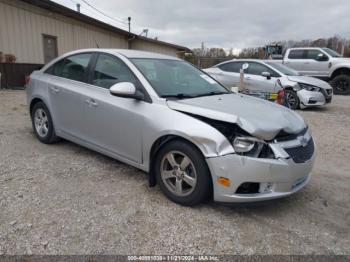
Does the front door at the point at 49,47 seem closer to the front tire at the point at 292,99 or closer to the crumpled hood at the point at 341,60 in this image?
the front tire at the point at 292,99

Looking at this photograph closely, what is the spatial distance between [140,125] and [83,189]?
37.4 inches

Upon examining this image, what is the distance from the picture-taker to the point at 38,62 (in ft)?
40.5

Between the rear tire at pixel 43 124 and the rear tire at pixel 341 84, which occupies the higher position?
the rear tire at pixel 341 84

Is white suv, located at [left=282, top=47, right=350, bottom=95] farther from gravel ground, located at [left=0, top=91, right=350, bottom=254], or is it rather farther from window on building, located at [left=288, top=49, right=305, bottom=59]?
gravel ground, located at [left=0, top=91, right=350, bottom=254]

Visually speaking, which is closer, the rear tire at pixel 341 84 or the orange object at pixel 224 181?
the orange object at pixel 224 181

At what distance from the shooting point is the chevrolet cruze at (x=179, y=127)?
2.67m

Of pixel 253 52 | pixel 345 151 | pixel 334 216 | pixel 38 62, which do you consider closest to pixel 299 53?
pixel 345 151

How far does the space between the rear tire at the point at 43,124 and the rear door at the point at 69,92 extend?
0.19m

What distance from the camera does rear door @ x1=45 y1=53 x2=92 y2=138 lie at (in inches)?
156


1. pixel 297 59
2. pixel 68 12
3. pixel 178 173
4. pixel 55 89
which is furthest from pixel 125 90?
pixel 297 59

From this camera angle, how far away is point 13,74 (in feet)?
35.2

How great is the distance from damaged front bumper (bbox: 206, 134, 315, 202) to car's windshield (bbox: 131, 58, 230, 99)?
3.39 feet

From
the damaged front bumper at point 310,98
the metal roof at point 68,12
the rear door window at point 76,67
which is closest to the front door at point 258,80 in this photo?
the damaged front bumper at point 310,98

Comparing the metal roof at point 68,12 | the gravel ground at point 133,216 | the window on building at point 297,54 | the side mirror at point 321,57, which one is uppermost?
the metal roof at point 68,12
